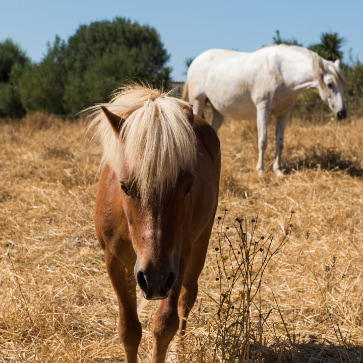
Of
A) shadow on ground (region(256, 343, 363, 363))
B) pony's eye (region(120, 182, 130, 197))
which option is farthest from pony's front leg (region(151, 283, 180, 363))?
shadow on ground (region(256, 343, 363, 363))

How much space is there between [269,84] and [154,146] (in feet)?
17.3

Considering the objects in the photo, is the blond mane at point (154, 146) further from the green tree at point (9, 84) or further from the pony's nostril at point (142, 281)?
the green tree at point (9, 84)

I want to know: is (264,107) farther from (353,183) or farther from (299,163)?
(353,183)

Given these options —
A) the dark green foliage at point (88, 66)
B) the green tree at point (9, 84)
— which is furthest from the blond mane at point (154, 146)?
the green tree at point (9, 84)

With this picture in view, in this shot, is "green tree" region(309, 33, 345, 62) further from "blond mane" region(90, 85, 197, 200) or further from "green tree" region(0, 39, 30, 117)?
"blond mane" region(90, 85, 197, 200)

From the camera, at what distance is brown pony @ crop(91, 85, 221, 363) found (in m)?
1.64

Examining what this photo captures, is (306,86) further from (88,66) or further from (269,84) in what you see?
(88,66)

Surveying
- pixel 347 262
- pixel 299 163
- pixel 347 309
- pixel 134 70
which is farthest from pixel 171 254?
pixel 134 70

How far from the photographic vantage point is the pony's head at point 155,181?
161cm

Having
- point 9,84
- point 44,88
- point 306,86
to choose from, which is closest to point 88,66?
point 44,88

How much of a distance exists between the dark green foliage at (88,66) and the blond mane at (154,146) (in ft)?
40.3

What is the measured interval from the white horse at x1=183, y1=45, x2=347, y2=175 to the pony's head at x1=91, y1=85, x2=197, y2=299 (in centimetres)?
494

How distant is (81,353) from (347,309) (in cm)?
173

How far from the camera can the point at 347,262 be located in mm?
3686
